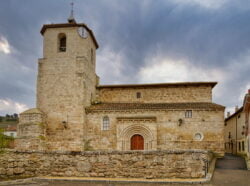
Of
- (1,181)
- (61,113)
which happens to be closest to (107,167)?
(1,181)

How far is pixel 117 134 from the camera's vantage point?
21.3 metres

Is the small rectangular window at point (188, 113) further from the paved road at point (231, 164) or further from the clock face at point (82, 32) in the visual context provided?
the clock face at point (82, 32)

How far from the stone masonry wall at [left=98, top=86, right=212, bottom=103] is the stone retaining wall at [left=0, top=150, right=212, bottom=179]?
44.8ft

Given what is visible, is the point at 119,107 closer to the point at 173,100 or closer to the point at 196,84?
the point at 173,100

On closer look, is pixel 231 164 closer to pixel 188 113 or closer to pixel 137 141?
pixel 188 113

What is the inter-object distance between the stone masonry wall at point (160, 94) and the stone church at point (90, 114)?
91 millimetres

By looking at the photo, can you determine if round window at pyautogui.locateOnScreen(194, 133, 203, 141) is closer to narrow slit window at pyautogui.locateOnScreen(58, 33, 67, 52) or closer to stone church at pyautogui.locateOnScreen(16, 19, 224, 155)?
stone church at pyautogui.locateOnScreen(16, 19, 224, 155)

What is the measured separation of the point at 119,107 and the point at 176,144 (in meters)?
5.84

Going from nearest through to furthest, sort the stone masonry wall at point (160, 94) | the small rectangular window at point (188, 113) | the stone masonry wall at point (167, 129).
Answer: the stone masonry wall at point (167, 129), the small rectangular window at point (188, 113), the stone masonry wall at point (160, 94)

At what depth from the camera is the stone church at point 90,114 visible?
821 inches

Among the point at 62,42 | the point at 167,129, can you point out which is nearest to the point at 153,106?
the point at 167,129

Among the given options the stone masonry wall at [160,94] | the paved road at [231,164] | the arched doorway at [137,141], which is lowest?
the paved road at [231,164]

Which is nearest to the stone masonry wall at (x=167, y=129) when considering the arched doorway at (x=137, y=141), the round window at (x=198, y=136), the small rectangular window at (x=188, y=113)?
the round window at (x=198, y=136)

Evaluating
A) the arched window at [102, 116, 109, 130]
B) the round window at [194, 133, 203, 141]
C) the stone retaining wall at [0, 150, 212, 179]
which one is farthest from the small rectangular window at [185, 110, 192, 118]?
the stone retaining wall at [0, 150, 212, 179]
